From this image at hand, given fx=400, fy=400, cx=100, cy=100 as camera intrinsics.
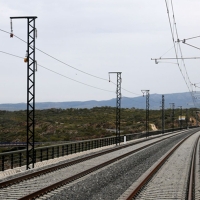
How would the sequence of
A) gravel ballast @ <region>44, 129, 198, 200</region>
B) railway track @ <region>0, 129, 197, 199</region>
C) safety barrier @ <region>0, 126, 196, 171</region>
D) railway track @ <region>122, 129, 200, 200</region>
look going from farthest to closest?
1. safety barrier @ <region>0, 126, 196, 171</region>
2. railway track @ <region>0, 129, 197, 199</region>
3. railway track @ <region>122, 129, 200, 200</region>
4. gravel ballast @ <region>44, 129, 198, 200</region>

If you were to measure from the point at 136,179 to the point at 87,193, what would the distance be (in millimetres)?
4311

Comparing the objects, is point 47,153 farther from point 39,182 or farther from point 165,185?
point 165,185

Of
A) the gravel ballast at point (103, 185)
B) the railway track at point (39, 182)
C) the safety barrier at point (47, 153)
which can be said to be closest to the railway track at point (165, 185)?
the gravel ballast at point (103, 185)

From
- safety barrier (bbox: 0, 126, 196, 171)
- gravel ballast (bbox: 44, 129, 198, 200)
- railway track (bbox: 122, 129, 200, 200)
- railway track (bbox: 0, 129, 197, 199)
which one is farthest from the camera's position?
safety barrier (bbox: 0, 126, 196, 171)

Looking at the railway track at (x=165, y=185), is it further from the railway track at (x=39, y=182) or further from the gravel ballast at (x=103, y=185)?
the railway track at (x=39, y=182)

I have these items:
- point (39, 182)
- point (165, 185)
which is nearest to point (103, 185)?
point (165, 185)

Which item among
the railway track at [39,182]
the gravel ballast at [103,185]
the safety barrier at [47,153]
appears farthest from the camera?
the safety barrier at [47,153]

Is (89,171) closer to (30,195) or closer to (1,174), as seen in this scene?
(1,174)

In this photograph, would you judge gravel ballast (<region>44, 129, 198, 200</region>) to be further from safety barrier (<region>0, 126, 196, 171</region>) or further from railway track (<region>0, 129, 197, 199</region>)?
safety barrier (<region>0, 126, 196, 171</region>)

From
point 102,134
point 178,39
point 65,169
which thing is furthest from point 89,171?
point 102,134

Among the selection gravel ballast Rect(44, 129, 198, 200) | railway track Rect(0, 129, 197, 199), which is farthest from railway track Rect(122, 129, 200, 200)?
railway track Rect(0, 129, 197, 199)

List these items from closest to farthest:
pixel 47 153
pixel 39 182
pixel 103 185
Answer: pixel 103 185 < pixel 39 182 < pixel 47 153

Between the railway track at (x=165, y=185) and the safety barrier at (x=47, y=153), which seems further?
the safety barrier at (x=47, y=153)

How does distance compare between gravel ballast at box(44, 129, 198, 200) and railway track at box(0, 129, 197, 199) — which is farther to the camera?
railway track at box(0, 129, 197, 199)
